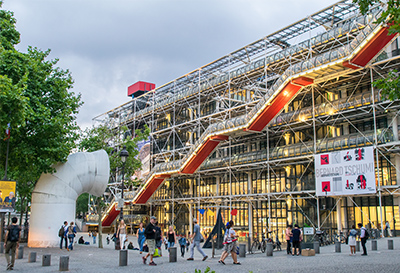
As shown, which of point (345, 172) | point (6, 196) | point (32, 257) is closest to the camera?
point (32, 257)

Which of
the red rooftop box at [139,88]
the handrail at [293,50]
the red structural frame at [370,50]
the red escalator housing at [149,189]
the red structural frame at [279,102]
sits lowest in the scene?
the red escalator housing at [149,189]

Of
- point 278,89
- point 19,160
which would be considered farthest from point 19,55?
point 278,89

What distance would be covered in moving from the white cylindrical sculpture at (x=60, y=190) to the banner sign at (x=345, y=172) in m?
13.7

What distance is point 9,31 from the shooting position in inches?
800

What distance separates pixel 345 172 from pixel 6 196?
62.7 feet

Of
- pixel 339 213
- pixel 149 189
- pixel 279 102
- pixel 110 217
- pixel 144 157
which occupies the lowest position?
pixel 110 217

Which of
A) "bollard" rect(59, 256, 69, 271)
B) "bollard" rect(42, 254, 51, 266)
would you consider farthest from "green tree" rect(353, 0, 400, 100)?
"bollard" rect(42, 254, 51, 266)

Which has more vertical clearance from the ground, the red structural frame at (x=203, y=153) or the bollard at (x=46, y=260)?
the red structural frame at (x=203, y=153)

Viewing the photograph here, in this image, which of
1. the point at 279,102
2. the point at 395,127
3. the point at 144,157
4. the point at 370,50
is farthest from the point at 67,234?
the point at 144,157

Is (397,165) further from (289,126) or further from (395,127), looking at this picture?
(289,126)

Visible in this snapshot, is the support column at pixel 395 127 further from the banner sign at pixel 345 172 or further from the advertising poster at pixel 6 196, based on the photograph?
the advertising poster at pixel 6 196

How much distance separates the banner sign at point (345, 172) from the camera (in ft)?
81.7

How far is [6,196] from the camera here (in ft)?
61.7

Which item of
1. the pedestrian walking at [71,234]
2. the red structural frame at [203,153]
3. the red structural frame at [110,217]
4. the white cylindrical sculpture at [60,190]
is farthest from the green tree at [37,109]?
the red structural frame at [110,217]
